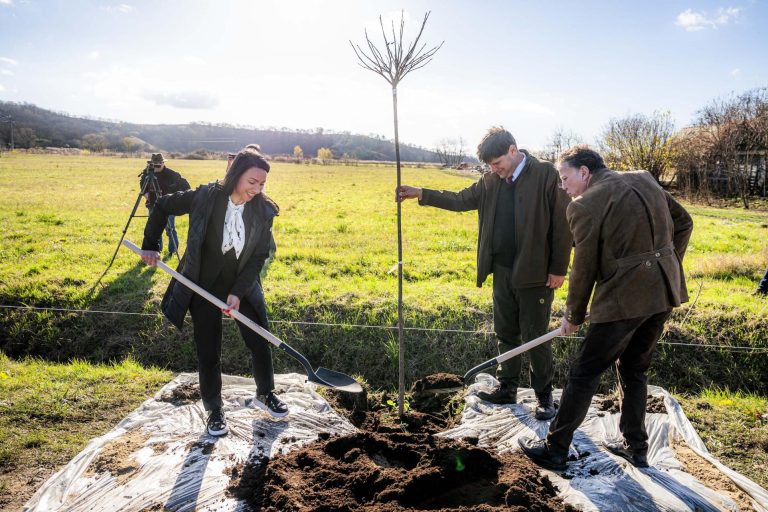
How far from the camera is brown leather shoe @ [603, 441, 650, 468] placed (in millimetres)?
3418

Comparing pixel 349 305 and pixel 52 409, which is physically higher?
pixel 349 305

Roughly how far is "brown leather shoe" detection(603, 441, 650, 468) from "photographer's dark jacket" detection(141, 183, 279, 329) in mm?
2909

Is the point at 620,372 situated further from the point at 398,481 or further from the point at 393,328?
the point at 393,328

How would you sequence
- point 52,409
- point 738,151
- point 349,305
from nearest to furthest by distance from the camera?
point 52,409 → point 349,305 → point 738,151

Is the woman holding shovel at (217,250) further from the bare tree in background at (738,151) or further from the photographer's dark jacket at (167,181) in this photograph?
the bare tree in background at (738,151)

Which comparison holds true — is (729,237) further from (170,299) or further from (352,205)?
(170,299)

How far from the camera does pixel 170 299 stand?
12.5 feet

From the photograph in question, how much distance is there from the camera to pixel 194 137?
133 m

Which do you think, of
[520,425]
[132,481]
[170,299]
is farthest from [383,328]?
[132,481]

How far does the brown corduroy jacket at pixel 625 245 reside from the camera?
2.98 m

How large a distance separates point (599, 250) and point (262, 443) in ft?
9.14

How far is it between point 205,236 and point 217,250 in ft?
0.46

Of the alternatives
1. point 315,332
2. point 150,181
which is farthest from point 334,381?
point 150,181

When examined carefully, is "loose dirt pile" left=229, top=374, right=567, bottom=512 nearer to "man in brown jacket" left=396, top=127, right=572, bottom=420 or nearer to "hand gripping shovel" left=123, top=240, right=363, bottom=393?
"hand gripping shovel" left=123, top=240, right=363, bottom=393
